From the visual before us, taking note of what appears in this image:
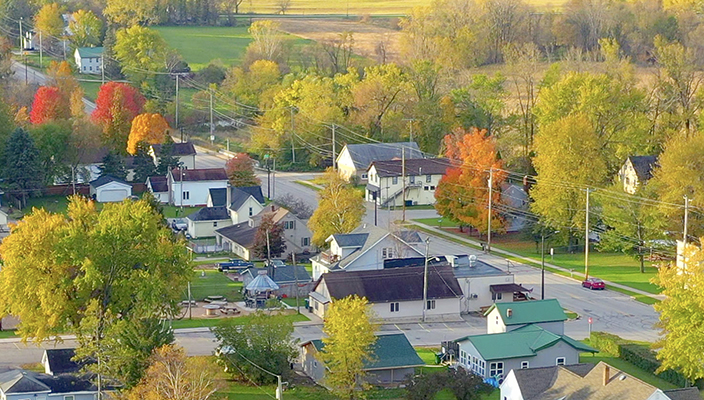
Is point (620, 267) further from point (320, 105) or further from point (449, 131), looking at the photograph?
point (320, 105)

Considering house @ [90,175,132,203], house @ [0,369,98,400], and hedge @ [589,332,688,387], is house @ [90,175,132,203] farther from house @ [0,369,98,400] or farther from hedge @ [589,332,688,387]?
hedge @ [589,332,688,387]

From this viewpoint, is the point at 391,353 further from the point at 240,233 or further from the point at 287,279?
the point at 240,233

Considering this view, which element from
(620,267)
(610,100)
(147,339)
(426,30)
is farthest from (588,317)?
(426,30)

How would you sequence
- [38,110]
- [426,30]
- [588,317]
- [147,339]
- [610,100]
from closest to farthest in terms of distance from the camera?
[147,339] < [588,317] < [610,100] < [38,110] < [426,30]

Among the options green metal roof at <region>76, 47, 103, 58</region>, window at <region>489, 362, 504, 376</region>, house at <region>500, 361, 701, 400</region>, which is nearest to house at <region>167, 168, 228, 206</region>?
window at <region>489, 362, 504, 376</region>

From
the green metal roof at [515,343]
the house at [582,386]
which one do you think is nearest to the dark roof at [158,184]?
the green metal roof at [515,343]

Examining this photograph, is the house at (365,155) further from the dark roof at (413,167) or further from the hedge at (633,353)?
the hedge at (633,353)
